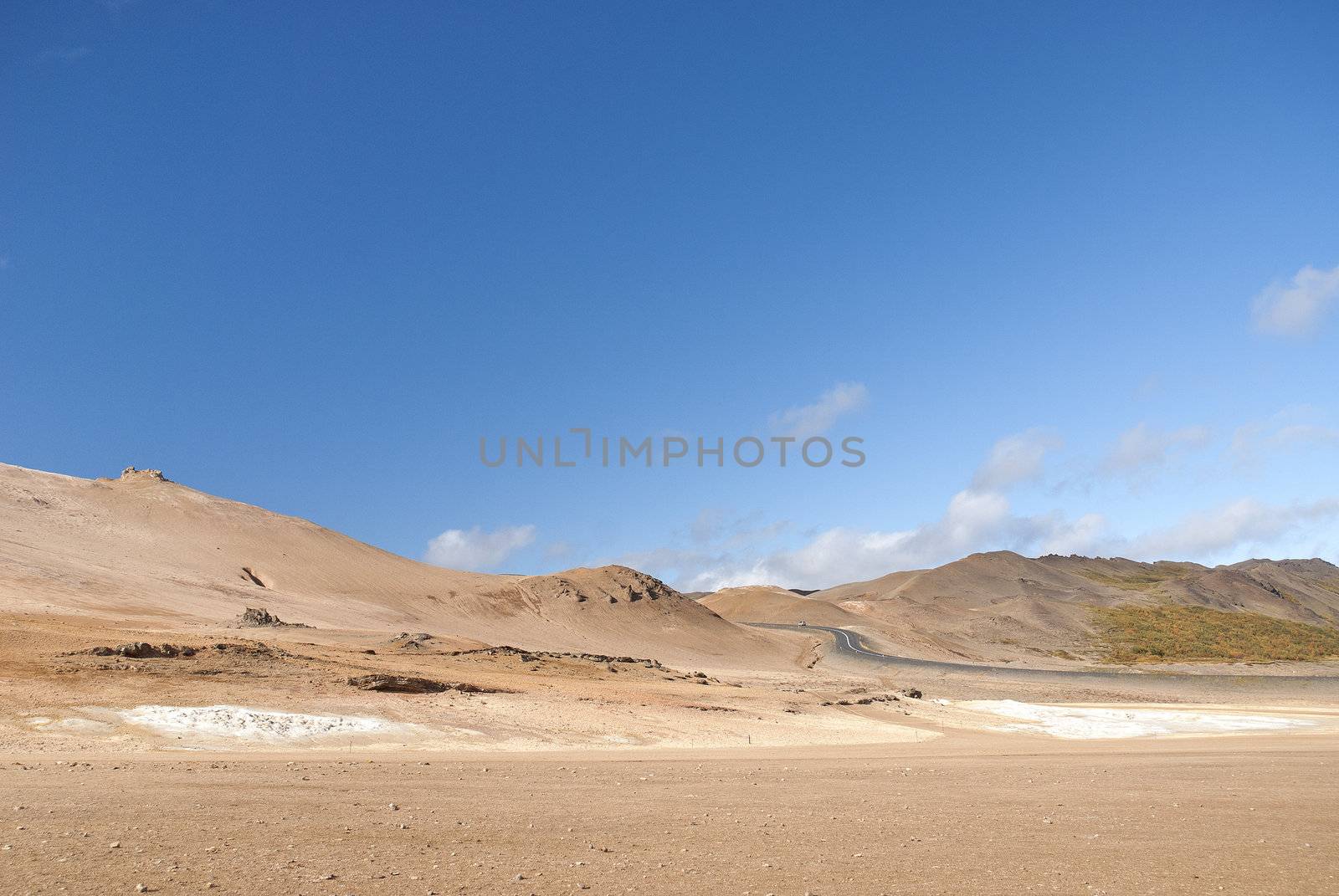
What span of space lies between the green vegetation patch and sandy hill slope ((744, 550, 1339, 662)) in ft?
10.7

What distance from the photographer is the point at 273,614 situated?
4803 centimetres

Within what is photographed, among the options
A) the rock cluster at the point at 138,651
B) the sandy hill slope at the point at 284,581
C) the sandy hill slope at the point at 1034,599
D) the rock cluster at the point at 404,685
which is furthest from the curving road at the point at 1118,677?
the rock cluster at the point at 138,651

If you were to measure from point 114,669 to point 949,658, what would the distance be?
2562 inches

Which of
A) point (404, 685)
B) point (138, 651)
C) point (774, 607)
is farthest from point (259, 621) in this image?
point (774, 607)

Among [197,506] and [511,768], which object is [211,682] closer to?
[511,768]

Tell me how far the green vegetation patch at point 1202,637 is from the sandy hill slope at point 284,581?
3539 centimetres

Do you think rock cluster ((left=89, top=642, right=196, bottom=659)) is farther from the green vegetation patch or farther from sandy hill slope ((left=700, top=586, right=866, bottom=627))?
sandy hill slope ((left=700, top=586, right=866, bottom=627))

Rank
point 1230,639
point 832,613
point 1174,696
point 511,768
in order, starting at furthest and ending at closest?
point 832,613 → point 1230,639 → point 1174,696 → point 511,768

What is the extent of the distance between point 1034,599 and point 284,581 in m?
82.4

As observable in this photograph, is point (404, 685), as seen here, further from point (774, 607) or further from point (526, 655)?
point (774, 607)

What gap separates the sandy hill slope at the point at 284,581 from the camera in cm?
4700

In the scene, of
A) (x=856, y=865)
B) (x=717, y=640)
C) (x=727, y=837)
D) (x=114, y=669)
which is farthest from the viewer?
(x=717, y=640)

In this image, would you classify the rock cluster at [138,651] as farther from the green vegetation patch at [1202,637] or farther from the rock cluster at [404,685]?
the green vegetation patch at [1202,637]

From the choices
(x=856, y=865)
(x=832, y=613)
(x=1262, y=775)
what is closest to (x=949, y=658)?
(x=832, y=613)
